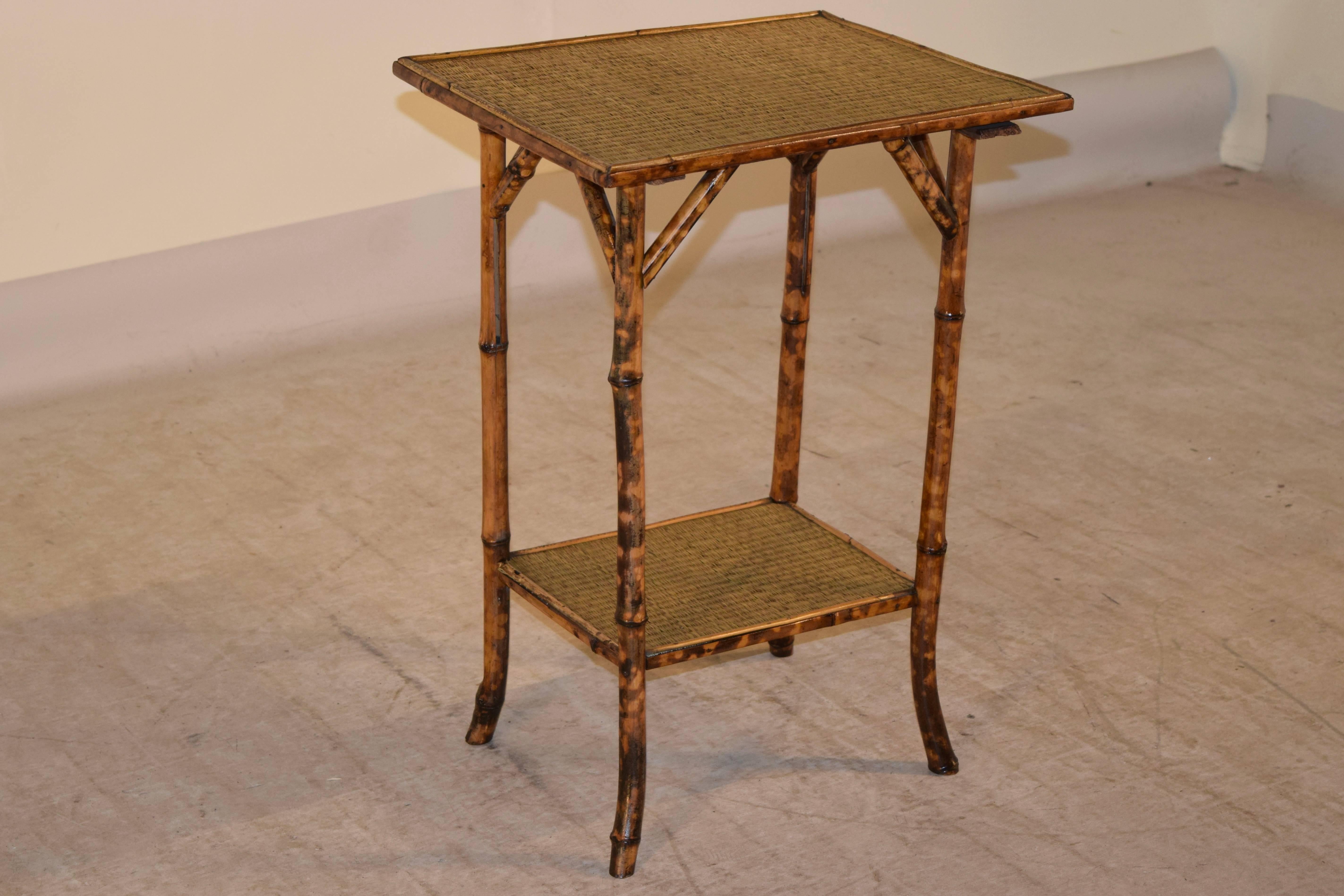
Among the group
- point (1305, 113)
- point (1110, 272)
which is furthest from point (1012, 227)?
point (1305, 113)

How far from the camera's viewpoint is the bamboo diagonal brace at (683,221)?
87.7 inches

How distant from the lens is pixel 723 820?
8.87ft

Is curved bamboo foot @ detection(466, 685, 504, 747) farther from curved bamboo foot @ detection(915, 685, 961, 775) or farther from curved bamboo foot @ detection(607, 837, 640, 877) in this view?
curved bamboo foot @ detection(915, 685, 961, 775)

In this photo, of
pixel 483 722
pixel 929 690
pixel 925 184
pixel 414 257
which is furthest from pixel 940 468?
pixel 414 257

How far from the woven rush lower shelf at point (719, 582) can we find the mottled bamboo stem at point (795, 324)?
0.27 feet

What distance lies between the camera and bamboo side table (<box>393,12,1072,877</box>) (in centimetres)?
224

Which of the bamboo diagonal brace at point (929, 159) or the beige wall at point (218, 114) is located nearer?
the bamboo diagonal brace at point (929, 159)

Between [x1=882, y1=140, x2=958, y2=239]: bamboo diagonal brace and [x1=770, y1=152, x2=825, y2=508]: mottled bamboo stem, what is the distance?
22 cm

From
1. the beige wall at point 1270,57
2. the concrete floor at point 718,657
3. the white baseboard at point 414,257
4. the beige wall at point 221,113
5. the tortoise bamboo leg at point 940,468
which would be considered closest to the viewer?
the tortoise bamboo leg at point 940,468

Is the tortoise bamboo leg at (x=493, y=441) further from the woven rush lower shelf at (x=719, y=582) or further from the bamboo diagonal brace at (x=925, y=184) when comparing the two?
the bamboo diagonal brace at (x=925, y=184)

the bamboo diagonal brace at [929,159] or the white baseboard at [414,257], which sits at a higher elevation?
the bamboo diagonal brace at [929,159]

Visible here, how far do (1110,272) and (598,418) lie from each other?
1868 millimetres

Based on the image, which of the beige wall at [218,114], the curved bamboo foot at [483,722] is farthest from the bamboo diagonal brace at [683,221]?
the beige wall at [218,114]

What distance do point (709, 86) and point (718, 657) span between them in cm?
116
